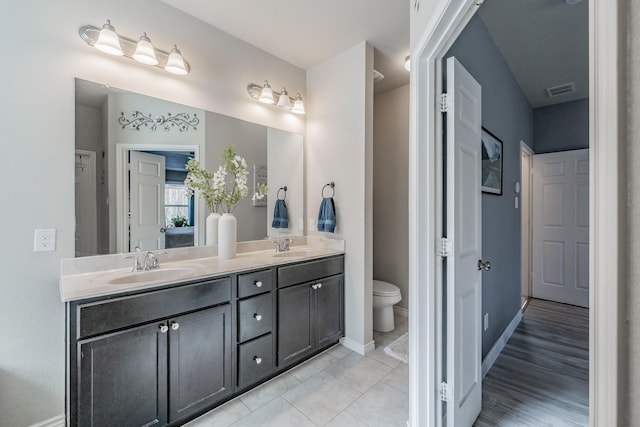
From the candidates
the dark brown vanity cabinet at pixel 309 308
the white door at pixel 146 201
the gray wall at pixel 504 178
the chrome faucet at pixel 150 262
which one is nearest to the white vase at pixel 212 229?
the white door at pixel 146 201

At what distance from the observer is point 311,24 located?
2254 mm

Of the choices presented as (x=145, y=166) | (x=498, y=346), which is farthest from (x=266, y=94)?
(x=498, y=346)

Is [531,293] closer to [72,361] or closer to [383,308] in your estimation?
[383,308]

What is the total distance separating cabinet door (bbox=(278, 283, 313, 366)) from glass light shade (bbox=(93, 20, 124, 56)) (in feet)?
6.25

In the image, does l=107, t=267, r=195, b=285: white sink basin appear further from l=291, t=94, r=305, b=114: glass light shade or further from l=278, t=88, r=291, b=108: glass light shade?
l=291, t=94, r=305, b=114: glass light shade

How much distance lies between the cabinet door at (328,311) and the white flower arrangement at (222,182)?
3.37 feet

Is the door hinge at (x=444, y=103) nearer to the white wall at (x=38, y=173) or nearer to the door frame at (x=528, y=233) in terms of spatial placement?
the white wall at (x=38, y=173)

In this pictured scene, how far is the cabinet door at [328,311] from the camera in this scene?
2.38m

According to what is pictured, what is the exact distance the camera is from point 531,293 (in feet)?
13.5

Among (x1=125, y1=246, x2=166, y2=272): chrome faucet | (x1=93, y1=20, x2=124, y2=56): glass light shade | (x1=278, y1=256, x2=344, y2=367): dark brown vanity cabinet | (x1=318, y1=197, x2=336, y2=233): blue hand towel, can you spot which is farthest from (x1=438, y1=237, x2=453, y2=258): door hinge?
(x1=93, y1=20, x2=124, y2=56): glass light shade

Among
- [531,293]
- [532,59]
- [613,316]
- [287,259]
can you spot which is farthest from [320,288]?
[531,293]

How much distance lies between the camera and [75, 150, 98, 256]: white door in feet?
5.52

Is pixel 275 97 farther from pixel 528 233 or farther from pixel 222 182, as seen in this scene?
pixel 528 233

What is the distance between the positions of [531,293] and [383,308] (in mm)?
2751
